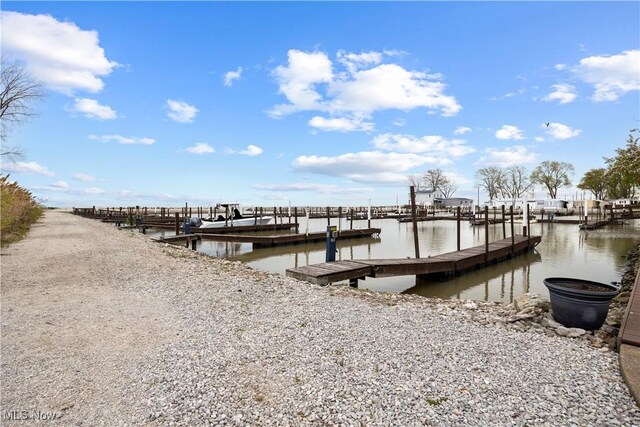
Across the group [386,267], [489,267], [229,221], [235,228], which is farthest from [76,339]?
[229,221]

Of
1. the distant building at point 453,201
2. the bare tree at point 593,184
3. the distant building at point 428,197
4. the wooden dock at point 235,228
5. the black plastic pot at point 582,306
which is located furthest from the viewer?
the distant building at point 453,201

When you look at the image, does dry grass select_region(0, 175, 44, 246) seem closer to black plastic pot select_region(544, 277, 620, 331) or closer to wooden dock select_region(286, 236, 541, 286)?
wooden dock select_region(286, 236, 541, 286)

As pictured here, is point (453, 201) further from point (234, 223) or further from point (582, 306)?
point (582, 306)

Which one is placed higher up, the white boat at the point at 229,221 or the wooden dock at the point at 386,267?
the white boat at the point at 229,221

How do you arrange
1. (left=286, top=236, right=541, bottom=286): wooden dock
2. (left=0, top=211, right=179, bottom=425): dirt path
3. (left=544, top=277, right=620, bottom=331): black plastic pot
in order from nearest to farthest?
(left=0, top=211, right=179, bottom=425): dirt path
(left=544, top=277, right=620, bottom=331): black plastic pot
(left=286, top=236, right=541, bottom=286): wooden dock

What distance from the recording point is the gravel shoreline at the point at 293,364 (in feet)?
9.50

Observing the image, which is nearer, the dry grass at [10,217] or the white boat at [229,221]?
the dry grass at [10,217]

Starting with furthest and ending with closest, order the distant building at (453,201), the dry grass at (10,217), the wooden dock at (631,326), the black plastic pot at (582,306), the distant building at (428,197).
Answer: the distant building at (453,201) → the distant building at (428,197) → the dry grass at (10,217) → the black plastic pot at (582,306) → the wooden dock at (631,326)

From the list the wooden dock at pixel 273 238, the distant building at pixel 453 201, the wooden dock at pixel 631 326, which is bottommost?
the wooden dock at pixel 273 238

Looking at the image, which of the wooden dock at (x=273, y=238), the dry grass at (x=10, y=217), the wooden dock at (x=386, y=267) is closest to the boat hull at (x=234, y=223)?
the wooden dock at (x=273, y=238)

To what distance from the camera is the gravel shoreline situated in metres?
2.90

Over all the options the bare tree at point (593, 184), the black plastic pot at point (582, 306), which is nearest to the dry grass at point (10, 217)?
the black plastic pot at point (582, 306)

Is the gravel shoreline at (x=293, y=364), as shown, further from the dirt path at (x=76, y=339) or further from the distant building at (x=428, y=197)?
the distant building at (x=428, y=197)

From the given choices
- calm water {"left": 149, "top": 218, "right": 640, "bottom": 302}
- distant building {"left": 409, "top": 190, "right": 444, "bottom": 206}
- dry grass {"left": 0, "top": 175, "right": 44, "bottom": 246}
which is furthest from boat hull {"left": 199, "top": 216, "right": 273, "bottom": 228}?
distant building {"left": 409, "top": 190, "right": 444, "bottom": 206}
